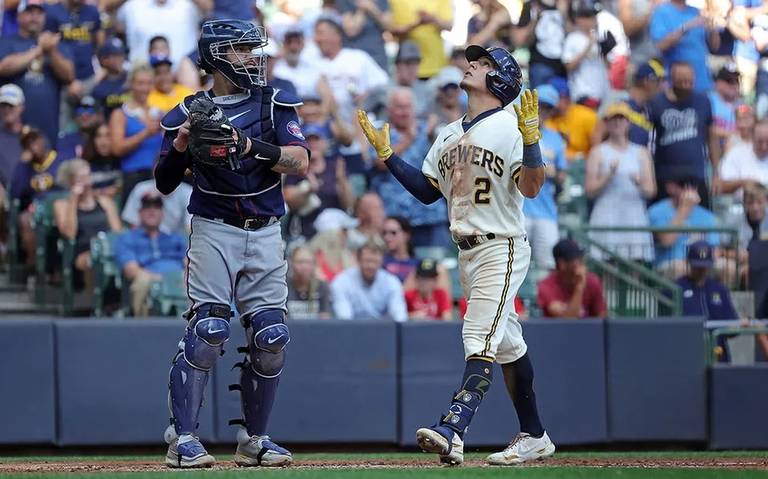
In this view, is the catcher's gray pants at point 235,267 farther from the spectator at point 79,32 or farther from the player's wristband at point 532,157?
the spectator at point 79,32

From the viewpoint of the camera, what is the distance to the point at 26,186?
453 inches

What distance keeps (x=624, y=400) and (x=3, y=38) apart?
6304 mm

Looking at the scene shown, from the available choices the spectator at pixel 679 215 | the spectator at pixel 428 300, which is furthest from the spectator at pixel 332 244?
the spectator at pixel 679 215

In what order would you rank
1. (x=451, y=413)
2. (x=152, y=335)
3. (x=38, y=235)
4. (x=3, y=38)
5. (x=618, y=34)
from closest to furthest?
(x=451, y=413)
(x=152, y=335)
(x=38, y=235)
(x=3, y=38)
(x=618, y=34)

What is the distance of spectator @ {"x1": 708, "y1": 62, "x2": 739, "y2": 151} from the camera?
1343 cm

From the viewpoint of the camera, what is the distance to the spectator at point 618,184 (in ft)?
39.7

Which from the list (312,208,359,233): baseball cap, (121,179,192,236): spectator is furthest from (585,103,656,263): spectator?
(121,179,192,236): spectator

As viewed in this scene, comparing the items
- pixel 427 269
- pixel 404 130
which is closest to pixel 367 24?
pixel 404 130

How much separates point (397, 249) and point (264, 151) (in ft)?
16.2

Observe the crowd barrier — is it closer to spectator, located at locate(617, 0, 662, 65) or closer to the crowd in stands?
the crowd in stands

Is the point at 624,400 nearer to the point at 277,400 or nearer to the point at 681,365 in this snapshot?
the point at 681,365

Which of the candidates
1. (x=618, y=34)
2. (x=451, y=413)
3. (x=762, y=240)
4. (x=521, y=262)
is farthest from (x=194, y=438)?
(x=618, y=34)

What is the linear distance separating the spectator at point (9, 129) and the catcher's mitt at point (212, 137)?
5492 mm

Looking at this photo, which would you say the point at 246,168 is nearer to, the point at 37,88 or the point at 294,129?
the point at 294,129
